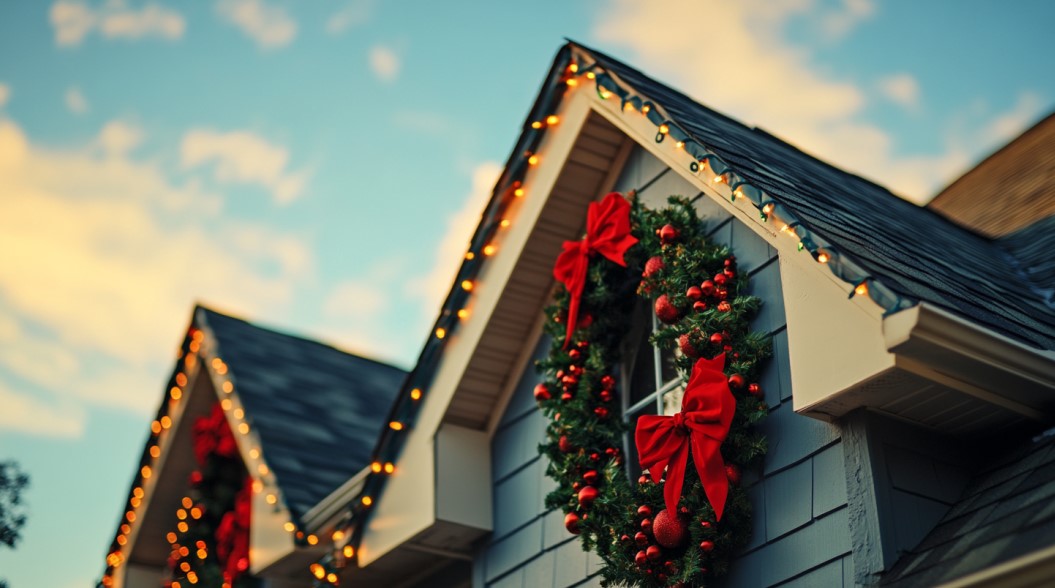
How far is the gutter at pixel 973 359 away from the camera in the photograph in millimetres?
3953

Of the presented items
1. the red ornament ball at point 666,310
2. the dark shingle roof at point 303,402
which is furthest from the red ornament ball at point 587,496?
the dark shingle roof at point 303,402

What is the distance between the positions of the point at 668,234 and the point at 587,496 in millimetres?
1334

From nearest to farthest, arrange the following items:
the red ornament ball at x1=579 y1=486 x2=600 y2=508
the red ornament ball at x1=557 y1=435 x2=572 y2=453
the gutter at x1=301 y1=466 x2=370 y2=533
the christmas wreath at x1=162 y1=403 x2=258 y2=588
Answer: the red ornament ball at x1=579 y1=486 x2=600 y2=508 → the red ornament ball at x1=557 y1=435 x2=572 y2=453 → the gutter at x1=301 y1=466 x2=370 y2=533 → the christmas wreath at x1=162 y1=403 x2=258 y2=588

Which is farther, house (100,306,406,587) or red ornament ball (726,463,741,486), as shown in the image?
house (100,306,406,587)

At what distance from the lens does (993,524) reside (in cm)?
396

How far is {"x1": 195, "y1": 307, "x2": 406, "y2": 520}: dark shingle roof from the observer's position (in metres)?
8.64

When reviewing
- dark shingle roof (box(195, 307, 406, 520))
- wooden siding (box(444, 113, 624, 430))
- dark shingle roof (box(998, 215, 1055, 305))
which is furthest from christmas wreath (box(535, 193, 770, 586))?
dark shingle roof (box(195, 307, 406, 520))

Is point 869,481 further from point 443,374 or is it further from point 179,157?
point 179,157

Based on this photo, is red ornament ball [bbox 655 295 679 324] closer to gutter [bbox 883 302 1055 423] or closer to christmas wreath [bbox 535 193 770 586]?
christmas wreath [bbox 535 193 770 586]

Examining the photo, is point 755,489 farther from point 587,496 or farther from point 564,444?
point 564,444

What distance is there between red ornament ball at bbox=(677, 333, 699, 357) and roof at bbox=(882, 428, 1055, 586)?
4.23ft

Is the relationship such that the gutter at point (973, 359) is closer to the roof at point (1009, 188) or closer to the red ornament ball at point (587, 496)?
the red ornament ball at point (587, 496)

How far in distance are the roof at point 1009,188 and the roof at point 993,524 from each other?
4.34 metres

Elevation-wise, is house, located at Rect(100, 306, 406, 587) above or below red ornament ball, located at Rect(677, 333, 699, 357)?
above
